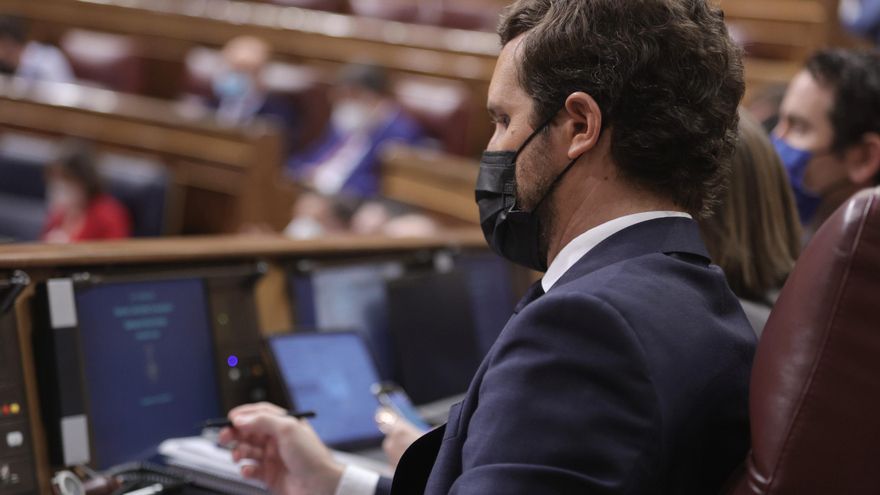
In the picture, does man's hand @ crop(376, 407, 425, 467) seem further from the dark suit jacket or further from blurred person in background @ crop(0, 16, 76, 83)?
blurred person in background @ crop(0, 16, 76, 83)

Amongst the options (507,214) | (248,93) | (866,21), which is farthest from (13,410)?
(866,21)

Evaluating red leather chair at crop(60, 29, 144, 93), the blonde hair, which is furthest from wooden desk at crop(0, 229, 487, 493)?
red leather chair at crop(60, 29, 144, 93)

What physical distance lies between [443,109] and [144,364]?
11.3 ft

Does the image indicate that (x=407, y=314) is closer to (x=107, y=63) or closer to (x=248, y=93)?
(x=248, y=93)

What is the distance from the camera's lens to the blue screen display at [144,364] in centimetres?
151

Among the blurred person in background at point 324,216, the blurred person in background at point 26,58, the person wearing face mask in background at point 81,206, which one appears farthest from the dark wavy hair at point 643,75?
the blurred person in background at point 26,58

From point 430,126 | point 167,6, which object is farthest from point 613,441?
point 167,6

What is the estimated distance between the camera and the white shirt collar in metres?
0.98

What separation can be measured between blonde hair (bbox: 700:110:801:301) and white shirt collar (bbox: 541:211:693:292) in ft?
1.60

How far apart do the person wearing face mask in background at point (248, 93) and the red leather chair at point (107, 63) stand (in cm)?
70

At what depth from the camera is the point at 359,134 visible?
489 centimetres

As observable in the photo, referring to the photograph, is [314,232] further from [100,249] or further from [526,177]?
[526,177]

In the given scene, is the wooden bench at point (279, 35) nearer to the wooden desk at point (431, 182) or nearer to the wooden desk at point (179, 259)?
the wooden desk at point (431, 182)

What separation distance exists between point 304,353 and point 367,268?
395mm
